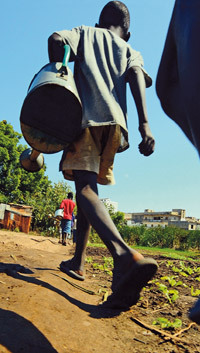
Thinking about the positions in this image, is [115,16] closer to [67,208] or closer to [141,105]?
[141,105]

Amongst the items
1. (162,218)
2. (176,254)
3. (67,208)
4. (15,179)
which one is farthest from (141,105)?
(162,218)

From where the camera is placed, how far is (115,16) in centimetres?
234

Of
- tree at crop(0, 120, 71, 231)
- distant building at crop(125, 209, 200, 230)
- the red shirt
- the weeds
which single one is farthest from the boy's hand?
distant building at crop(125, 209, 200, 230)

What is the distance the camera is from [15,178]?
1050 inches

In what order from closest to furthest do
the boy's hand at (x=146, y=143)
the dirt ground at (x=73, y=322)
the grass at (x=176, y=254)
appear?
the dirt ground at (x=73, y=322)
the boy's hand at (x=146, y=143)
the grass at (x=176, y=254)

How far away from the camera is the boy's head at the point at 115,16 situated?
232 centimetres

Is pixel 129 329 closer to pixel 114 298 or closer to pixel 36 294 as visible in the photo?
pixel 114 298

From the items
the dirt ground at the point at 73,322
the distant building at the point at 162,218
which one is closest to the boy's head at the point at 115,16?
the dirt ground at the point at 73,322

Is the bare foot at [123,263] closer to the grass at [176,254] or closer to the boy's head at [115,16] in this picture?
the boy's head at [115,16]

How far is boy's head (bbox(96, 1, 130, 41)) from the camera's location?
2.32 m

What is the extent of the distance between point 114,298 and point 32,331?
0.46m

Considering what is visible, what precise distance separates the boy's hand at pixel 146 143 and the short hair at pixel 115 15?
3.54 ft

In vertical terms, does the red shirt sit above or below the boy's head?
below

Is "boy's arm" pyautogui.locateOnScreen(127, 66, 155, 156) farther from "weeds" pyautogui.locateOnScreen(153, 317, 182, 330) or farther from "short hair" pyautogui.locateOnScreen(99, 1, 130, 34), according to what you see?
"weeds" pyautogui.locateOnScreen(153, 317, 182, 330)
